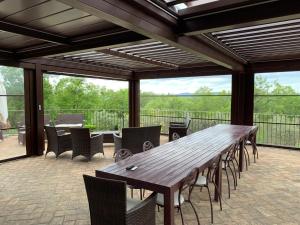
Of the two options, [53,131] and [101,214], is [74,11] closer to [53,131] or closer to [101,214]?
[101,214]

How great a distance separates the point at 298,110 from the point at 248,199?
923cm

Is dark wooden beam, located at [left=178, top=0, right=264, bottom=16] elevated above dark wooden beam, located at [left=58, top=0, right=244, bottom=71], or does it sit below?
above

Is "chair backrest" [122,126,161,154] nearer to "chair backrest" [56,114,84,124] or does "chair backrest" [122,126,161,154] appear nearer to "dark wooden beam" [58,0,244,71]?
"dark wooden beam" [58,0,244,71]

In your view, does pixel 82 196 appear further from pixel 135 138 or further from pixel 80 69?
pixel 80 69

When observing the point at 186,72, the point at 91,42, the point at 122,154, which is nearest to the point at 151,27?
the point at 91,42

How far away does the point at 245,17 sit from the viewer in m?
2.58

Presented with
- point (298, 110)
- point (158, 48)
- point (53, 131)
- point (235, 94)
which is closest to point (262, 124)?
point (235, 94)

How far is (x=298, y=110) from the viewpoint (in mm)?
10953

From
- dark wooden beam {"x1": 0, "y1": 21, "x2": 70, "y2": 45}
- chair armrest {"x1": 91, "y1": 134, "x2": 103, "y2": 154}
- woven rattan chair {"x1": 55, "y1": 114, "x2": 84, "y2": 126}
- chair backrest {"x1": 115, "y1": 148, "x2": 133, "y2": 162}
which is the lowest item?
chair armrest {"x1": 91, "y1": 134, "x2": 103, "y2": 154}

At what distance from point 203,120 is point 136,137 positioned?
14.8ft

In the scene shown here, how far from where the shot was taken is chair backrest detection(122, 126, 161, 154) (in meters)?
5.34

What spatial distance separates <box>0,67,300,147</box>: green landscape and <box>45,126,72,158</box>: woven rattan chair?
1093 mm

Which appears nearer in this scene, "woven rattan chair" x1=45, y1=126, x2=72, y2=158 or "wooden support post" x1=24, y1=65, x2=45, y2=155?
"woven rattan chair" x1=45, y1=126, x2=72, y2=158

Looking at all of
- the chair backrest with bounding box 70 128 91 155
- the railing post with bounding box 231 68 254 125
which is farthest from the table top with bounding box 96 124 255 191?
the railing post with bounding box 231 68 254 125
